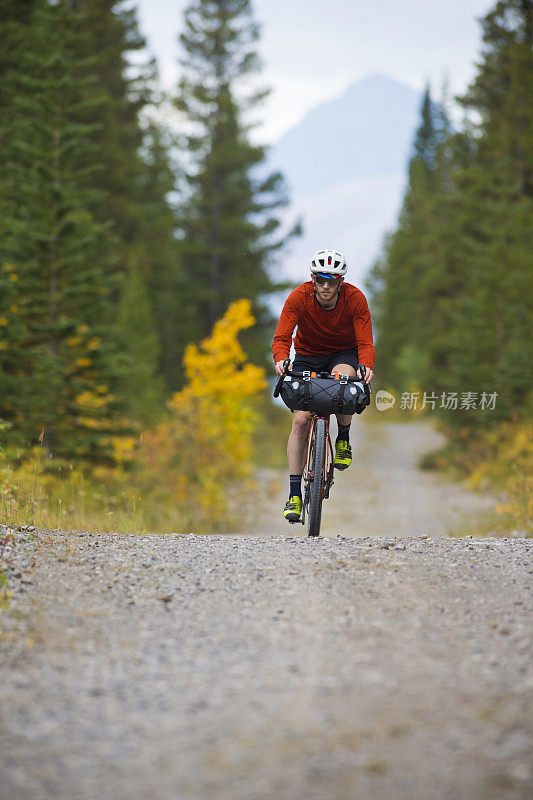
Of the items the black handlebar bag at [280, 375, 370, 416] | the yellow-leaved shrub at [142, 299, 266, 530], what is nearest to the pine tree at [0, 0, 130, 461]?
the yellow-leaved shrub at [142, 299, 266, 530]

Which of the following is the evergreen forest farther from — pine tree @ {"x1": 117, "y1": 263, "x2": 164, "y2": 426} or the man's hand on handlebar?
the man's hand on handlebar

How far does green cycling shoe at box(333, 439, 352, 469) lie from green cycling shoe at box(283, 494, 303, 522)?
0.51m

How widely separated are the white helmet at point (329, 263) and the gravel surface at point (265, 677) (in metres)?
2.55

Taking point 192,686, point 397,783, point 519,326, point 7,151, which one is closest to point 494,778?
point 397,783

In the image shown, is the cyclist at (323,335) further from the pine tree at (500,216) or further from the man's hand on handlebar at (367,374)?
the pine tree at (500,216)

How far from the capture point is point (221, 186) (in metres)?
30.5

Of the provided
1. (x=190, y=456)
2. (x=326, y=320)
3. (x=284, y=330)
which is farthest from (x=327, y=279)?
(x=190, y=456)

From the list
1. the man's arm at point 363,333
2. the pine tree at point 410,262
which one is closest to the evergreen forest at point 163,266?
the man's arm at point 363,333

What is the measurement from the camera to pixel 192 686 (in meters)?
3.52

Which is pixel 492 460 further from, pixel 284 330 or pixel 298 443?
pixel 284 330

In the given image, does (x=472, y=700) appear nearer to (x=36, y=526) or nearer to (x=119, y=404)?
(x=36, y=526)

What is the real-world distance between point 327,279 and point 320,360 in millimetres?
971

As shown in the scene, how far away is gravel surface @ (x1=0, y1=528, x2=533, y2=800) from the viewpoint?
2.85 metres

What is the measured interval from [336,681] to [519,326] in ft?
60.2
